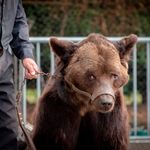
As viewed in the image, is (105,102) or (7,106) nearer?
(105,102)

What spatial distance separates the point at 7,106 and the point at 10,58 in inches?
15.1

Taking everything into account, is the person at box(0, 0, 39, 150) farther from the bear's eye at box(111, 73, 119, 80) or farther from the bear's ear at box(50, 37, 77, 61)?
the bear's eye at box(111, 73, 119, 80)

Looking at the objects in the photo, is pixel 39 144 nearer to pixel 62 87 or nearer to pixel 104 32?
pixel 62 87

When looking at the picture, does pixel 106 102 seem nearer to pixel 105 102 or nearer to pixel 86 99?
pixel 105 102

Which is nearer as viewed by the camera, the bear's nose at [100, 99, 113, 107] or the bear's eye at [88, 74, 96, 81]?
the bear's nose at [100, 99, 113, 107]

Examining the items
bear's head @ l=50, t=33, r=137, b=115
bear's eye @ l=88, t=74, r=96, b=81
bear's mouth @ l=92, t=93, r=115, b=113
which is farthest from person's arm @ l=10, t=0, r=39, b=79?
bear's mouth @ l=92, t=93, r=115, b=113

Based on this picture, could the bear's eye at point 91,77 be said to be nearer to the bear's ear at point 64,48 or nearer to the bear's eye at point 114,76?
the bear's eye at point 114,76

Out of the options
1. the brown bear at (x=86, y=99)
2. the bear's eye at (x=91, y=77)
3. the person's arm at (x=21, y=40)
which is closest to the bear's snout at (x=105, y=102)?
the brown bear at (x=86, y=99)

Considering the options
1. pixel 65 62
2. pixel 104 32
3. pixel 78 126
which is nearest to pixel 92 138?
pixel 78 126

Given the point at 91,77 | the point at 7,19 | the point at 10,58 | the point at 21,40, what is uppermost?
the point at 7,19

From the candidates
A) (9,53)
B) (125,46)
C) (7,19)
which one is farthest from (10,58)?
(125,46)

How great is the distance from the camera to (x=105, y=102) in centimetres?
625

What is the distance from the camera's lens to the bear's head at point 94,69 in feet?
20.8

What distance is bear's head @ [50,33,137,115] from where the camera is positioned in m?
6.34
